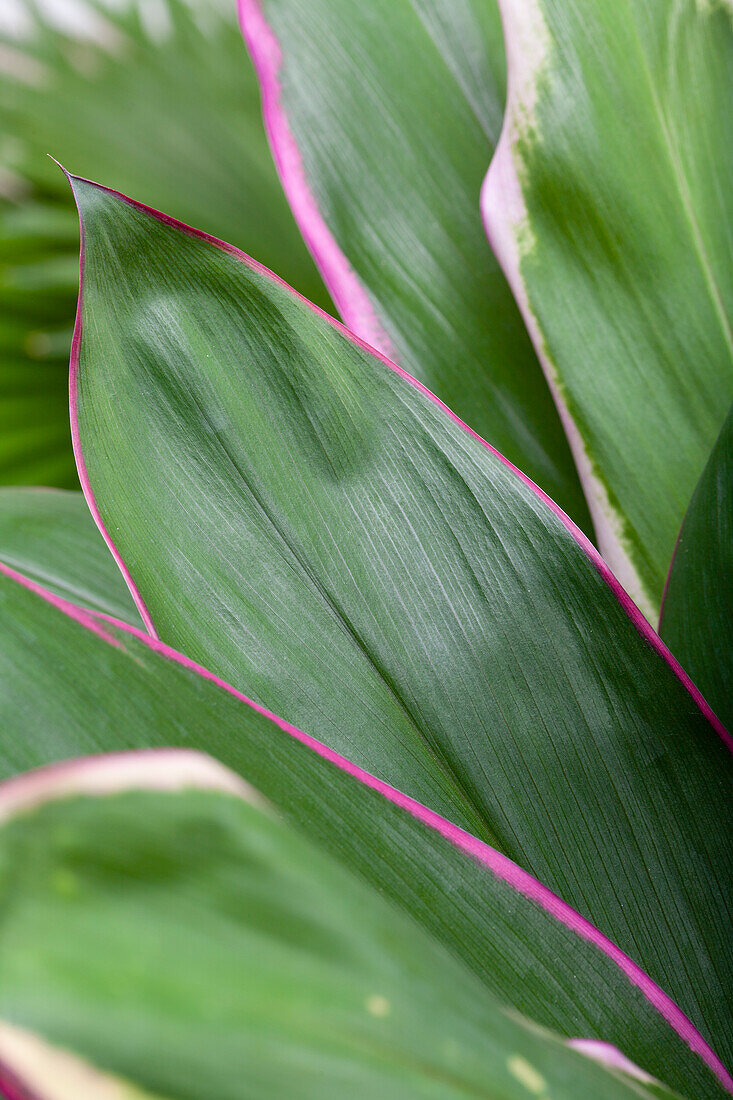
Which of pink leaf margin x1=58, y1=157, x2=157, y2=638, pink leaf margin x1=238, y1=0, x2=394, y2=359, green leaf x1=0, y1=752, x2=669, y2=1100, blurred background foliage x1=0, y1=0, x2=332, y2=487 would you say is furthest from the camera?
blurred background foliage x1=0, y1=0, x2=332, y2=487

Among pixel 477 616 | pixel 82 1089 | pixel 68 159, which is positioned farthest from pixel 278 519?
pixel 68 159

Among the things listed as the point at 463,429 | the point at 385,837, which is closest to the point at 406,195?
the point at 463,429

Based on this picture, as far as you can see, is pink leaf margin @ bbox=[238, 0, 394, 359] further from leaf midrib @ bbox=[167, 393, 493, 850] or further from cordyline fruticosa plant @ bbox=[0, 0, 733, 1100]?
leaf midrib @ bbox=[167, 393, 493, 850]

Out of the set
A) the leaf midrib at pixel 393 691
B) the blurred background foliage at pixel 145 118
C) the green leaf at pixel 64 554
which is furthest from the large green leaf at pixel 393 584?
the blurred background foliage at pixel 145 118

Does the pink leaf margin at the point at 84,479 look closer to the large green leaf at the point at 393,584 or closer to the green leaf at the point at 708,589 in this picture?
the large green leaf at the point at 393,584

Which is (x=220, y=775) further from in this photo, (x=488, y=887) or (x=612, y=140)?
(x=612, y=140)

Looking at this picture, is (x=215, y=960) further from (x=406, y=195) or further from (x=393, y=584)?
(x=406, y=195)

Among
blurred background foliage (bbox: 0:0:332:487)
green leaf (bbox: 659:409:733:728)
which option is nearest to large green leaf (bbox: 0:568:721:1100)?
green leaf (bbox: 659:409:733:728)
